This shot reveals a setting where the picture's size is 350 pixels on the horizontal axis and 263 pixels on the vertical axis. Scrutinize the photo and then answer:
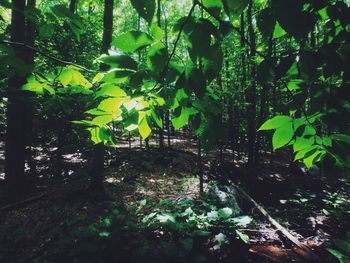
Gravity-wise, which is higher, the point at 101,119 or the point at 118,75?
the point at 118,75

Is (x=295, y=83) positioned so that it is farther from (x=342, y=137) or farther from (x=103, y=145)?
(x=103, y=145)

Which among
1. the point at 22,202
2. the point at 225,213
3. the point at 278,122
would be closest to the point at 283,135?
the point at 278,122

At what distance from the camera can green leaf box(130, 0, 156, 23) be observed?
673 millimetres

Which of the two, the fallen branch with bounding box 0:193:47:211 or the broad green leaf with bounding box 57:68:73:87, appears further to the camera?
the fallen branch with bounding box 0:193:47:211

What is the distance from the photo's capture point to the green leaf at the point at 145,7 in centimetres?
67

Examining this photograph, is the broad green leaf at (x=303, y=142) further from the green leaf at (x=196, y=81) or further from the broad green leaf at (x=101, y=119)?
the broad green leaf at (x=101, y=119)

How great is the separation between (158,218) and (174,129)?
2.32 m

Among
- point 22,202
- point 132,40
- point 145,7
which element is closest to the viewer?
point 145,7

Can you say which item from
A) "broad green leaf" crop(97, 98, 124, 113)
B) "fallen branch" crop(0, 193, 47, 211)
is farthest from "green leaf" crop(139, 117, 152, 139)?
"fallen branch" crop(0, 193, 47, 211)

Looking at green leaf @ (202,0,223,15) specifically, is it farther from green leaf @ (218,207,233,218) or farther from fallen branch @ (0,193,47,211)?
fallen branch @ (0,193,47,211)

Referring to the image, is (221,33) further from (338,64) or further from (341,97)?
(341,97)

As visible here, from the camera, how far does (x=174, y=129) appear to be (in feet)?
10.3

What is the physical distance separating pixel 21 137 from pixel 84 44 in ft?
12.7

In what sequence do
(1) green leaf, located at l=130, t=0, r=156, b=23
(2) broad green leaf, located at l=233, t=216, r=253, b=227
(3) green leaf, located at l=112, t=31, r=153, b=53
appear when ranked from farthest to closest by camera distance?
(2) broad green leaf, located at l=233, t=216, r=253, b=227 → (3) green leaf, located at l=112, t=31, r=153, b=53 → (1) green leaf, located at l=130, t=0, r=156, b=23
